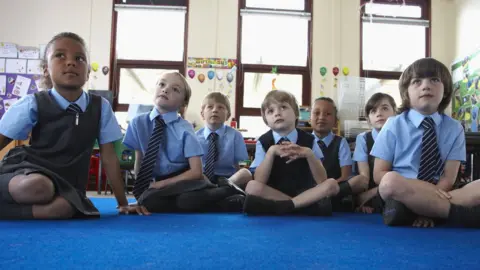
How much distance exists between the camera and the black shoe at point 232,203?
Answer: 72.0 inches

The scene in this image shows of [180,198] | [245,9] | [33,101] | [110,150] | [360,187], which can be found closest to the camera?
[33,101]

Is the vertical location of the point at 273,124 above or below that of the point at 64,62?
below

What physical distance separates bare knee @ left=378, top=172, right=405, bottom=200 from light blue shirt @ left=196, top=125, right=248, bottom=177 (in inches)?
45.3

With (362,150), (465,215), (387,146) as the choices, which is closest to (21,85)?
(362,150)

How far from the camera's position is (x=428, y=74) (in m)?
1.46

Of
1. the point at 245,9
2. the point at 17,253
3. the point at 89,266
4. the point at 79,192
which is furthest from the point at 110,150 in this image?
the point at 245,9

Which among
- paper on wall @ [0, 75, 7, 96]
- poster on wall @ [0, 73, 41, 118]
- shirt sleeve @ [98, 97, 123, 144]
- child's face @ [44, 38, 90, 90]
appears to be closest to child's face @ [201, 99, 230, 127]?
shirt sleeve @ [98, 97, 123, 144]

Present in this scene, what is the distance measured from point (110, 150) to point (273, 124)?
0.71m

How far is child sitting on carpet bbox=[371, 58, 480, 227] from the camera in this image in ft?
4.26

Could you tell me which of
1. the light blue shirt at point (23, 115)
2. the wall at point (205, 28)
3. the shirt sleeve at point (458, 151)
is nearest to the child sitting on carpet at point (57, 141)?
the light blue shirt at point (23, 115)

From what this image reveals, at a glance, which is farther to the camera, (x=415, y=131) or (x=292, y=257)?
(x=415, y=131)

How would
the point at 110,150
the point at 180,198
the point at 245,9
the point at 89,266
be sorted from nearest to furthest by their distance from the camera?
the point at 89,266 < the point at 110,150 < the point at 180,198 < the point at 245,9

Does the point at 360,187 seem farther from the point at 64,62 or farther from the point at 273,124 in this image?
the point at 64,62

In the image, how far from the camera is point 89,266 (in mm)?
655
